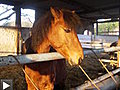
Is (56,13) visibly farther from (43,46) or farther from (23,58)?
(23,58)

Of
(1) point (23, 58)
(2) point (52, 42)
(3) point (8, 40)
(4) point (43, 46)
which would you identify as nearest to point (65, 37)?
(2) point (52, 42)

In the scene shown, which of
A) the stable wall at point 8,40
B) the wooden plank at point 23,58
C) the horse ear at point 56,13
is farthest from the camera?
the stable wall at point 8,40

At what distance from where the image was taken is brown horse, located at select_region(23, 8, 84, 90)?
173 cm

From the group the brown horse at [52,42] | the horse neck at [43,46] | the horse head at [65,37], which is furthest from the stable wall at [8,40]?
the horse head at [65,37]

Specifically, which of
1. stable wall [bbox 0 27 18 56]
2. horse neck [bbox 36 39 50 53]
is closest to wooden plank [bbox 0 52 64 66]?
horse neck [bbox 36 39 50 53]

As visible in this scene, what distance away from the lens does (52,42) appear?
76.2 inches

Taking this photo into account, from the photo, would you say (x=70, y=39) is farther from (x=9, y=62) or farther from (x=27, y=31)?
A: (x=27, y=31)

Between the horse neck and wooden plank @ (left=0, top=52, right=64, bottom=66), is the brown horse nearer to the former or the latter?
the horse neck

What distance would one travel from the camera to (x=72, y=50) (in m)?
1.69

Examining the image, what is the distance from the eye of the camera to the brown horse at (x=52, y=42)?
5.67 feet

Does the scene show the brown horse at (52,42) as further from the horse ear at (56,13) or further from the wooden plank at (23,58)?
the wooden plank at (23,58)

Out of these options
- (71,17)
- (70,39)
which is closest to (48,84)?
(70,39)

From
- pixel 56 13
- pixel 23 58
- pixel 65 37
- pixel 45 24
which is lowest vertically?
pixel 23 58

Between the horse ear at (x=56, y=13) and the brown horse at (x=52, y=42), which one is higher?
the horse ear at (x=56, y=13)
